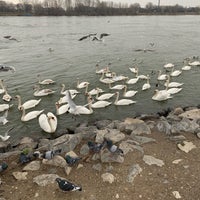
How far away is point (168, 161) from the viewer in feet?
30.2

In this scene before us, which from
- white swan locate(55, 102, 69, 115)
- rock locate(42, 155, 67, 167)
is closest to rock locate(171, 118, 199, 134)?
rock locate(42, 155, 67, 167)

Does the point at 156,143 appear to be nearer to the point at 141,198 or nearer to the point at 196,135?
the point at 196,135

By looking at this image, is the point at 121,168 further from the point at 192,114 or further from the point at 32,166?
the point at 192,114

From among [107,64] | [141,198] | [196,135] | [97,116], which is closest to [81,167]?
[141,198]

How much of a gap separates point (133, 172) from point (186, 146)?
2.74 m

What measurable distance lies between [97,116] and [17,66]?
13621mm

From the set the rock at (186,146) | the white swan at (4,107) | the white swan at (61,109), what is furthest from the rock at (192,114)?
the white swan at (4,107)

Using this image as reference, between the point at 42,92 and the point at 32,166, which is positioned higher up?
the point at 32,166

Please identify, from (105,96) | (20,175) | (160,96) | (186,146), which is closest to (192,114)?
(160,96)

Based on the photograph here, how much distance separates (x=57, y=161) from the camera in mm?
9109

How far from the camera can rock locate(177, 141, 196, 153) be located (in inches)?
388

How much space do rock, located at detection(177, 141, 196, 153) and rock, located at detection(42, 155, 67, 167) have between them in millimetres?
4430

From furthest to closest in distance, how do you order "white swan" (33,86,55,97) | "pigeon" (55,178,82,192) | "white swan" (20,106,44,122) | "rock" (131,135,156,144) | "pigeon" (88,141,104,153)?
"white swan" (33,86,55,97) < "white swan" (20,106,44,122) < "rock" (131,135,156,144) < "pigeon" (88,141,104,153) < "pigeon" (55,178,82,192)

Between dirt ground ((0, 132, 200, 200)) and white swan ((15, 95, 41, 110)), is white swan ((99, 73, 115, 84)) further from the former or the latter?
dirt ground ((0, 132, 200, 200))
